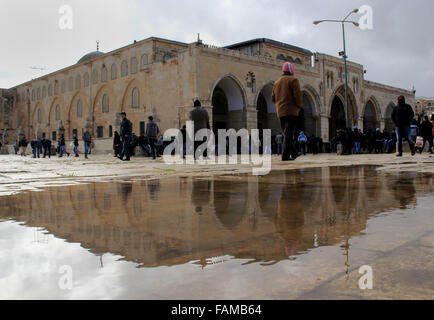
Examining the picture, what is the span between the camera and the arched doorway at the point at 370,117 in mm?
43812

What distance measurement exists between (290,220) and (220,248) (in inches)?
24.2

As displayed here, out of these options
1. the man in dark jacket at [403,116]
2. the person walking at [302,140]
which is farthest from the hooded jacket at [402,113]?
the person walking at [302,140]

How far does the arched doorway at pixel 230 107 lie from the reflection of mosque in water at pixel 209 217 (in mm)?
24278

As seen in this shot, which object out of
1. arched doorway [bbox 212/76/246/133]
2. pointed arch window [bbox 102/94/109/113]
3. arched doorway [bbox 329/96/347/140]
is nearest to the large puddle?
arched doorway [bbox 212/76/246/133]

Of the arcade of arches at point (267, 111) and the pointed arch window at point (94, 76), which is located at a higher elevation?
the pointed arch window at point (94, 76)

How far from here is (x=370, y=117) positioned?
1751 inches

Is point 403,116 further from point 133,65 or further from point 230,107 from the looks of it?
point 133,65

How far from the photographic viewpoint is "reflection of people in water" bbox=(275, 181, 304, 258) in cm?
151

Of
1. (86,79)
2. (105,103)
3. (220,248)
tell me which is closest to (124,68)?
(105,103)

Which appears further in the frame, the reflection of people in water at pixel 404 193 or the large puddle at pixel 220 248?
the reflection of people in water at pixel 404 193

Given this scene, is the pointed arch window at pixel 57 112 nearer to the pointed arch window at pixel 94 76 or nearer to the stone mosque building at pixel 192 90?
the stone mosque building at pixel 192 90

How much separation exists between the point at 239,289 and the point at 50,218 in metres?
1.51
